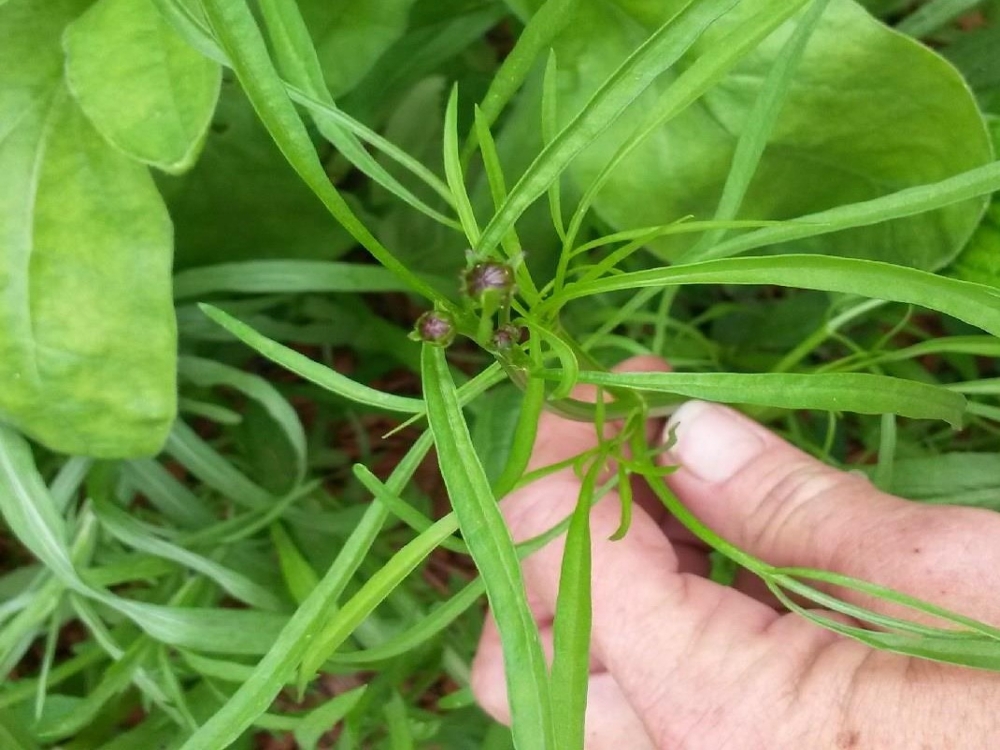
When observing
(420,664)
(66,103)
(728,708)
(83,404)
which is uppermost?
(66,103)

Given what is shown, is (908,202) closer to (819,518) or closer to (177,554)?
(819,518)

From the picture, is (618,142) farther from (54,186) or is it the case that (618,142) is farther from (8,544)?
(8,544)

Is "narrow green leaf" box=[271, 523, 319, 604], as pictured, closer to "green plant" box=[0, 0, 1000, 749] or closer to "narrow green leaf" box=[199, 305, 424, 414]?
"green plant" box=[0, 0, 1000, 749]

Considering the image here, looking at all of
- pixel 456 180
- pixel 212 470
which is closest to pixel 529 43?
pixel 456 180

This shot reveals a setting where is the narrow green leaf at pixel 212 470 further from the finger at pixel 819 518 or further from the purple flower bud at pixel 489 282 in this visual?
the purple flower bud at pixel 489 282

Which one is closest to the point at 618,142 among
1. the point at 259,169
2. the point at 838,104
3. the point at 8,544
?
the point at 838,104
